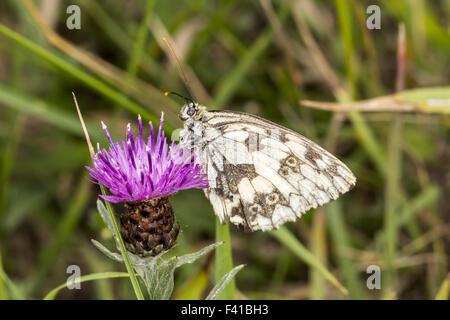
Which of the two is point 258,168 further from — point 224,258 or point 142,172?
point 142,172

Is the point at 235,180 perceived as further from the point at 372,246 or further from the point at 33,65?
the point at 33,65

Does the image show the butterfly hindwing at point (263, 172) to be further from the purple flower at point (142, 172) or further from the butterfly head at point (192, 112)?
the purple flower at point (142, 172)

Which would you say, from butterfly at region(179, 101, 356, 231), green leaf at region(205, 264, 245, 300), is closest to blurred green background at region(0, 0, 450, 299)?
butterfly at region(179, 101, 356, 231)

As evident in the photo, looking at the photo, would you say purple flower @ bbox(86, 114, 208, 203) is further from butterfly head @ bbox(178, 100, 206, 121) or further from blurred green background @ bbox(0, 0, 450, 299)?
blurred green background @ bbox(0, 0, 450, 299)

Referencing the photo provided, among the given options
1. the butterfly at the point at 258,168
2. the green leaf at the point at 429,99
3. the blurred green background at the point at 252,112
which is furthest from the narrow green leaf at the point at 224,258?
the green leaf at the point at 429,99

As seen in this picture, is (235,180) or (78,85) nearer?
(235,180)

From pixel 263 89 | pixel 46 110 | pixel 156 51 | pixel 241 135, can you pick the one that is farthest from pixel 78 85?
pixel 241 135

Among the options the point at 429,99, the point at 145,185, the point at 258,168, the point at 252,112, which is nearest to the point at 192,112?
the point at 258,168
